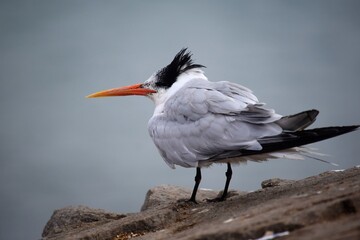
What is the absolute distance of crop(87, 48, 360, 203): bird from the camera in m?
5.26

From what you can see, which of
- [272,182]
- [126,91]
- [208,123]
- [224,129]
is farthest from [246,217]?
[126,91]

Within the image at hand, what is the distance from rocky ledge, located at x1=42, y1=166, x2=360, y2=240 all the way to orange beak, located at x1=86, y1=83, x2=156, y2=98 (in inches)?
58.3

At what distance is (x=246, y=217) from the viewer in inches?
170

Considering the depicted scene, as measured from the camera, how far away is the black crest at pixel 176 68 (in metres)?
7.49

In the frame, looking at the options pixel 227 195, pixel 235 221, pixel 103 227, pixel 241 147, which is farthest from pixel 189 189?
pixel 235 221

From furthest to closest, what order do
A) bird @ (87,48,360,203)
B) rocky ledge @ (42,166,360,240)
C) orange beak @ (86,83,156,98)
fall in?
orange beak @ (86,83,156,98)
bird @ (87,48,360,203)
rocky ledge @ (42,166,360,240)

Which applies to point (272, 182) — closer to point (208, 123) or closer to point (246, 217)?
point (208, 123)

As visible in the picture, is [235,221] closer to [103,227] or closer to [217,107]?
[217,107]

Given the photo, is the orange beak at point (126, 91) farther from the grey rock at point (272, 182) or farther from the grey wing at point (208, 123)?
A: the grey rock at point (272, 182)

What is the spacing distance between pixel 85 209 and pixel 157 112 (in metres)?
1.81

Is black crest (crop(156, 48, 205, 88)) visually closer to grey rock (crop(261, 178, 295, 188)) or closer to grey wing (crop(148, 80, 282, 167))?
grey wing (crop(148, 80, 282, 167))

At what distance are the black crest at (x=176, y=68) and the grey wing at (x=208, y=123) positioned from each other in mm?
853

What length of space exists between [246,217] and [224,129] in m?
1.56

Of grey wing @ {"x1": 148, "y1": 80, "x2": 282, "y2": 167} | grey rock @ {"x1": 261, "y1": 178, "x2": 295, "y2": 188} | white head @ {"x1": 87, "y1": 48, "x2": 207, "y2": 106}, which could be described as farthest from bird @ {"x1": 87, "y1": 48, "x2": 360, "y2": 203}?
Result: grey rock @ {"x1": 261, "y1": 178, "x2": 295, "y2": 188}
